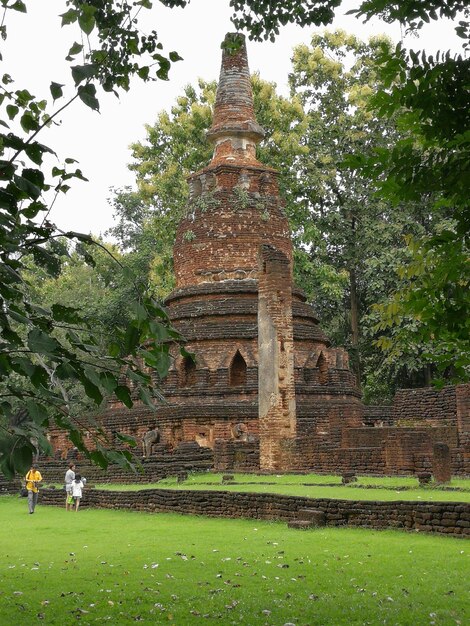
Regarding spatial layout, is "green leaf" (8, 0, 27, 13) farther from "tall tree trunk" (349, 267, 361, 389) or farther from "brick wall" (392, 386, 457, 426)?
"tall tree trunk" (349, 267, 361, 389)

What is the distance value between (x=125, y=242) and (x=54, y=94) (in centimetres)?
4442

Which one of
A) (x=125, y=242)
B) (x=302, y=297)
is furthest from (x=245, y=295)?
(x=125, y=242)

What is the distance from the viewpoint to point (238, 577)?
25.1ft

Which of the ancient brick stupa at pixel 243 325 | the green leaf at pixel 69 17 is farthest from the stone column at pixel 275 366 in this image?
the green leaf at pixel 69 17

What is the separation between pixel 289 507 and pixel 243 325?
493 inches

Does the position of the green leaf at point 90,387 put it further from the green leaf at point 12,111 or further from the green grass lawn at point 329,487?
the green grass lawn at point 329,487

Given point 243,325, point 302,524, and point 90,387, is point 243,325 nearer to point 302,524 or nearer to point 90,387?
point 302,524

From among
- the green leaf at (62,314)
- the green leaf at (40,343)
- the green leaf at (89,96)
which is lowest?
the green leaf at (40,343)

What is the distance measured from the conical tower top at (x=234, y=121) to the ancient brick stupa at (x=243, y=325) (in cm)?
3

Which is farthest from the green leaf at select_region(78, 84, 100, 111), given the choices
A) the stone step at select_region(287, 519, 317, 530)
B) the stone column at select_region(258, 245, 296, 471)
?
the stone column at select_region(258, 245, 296, 471)

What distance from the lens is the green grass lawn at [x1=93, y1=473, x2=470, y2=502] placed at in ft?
38.5

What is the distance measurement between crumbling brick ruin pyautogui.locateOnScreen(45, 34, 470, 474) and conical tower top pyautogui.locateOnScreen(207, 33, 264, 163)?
4 cm

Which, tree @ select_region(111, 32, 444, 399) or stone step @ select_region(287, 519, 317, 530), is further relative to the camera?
tree @ select_region(111, 32, 444, 399)

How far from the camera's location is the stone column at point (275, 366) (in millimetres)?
17266
